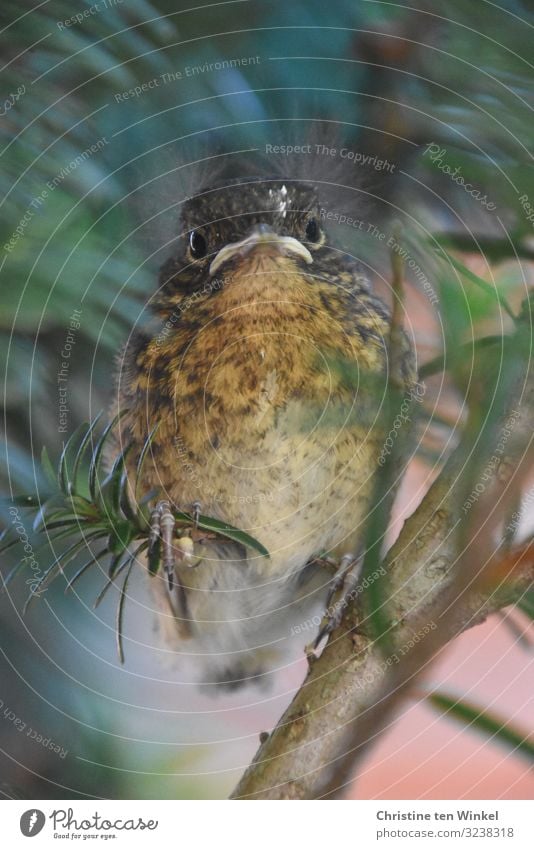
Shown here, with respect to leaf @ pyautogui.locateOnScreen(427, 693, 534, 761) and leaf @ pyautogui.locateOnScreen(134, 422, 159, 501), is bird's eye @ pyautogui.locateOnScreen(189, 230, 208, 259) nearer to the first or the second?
leaf @ pyautogui.locateOnScreen(134, 422, 159, 501)

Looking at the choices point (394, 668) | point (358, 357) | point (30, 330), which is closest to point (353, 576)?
point (394, 668)

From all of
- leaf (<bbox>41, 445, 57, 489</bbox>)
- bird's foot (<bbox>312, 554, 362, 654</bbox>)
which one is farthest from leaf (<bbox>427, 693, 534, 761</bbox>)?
leaf (<bbox>41, 445, 57, 489</bbox>)

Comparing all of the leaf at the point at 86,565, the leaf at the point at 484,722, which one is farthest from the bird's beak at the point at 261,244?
the leaf at the point at 484,722

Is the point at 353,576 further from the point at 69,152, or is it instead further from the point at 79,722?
the point at 69,152

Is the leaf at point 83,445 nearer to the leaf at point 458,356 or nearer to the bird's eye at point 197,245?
the bird's eye at point 197,245

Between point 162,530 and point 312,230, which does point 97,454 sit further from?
point 312,230

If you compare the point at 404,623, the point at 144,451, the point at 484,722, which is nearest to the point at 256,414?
the point at 144,451
